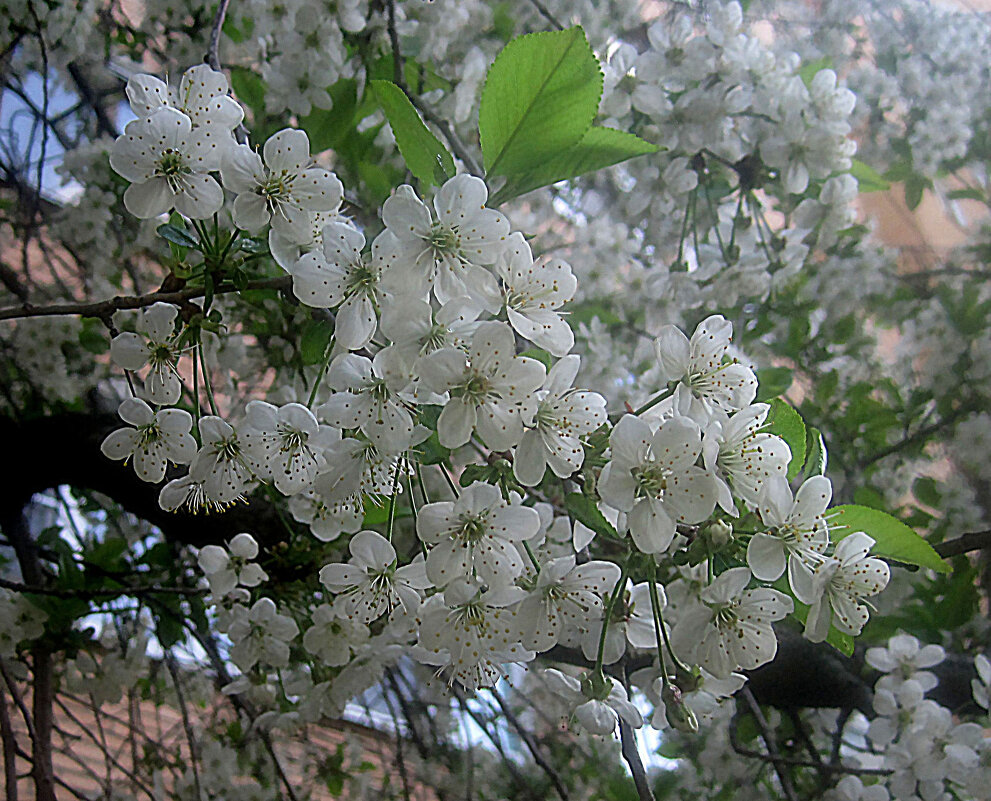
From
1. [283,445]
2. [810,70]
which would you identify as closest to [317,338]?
[283,445]

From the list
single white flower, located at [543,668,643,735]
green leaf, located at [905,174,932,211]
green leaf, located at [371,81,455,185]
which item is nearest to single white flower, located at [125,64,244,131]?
green leaf, located at [371,81,455,185]

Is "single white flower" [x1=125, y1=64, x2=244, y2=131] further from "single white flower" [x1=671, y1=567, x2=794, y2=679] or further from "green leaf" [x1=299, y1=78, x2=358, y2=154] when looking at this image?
"green leaf" [x1=299, y1=78, x2=358, y2=154]

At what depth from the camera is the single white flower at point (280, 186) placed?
63cm

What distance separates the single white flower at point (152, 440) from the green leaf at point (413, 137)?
11.9 inches

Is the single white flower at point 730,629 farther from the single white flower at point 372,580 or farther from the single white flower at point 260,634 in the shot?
the single white flower at point 260,634

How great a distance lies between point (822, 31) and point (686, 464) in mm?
2468

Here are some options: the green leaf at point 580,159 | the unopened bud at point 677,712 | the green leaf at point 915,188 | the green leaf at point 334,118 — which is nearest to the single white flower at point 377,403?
the green leaf at point 580,159

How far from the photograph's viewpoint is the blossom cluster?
0.58 meters

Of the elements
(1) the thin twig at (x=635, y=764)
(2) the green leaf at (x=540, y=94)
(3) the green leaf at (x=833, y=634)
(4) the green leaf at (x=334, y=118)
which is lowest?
(1) the thin twig at (x=635, y=764)

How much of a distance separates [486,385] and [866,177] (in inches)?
44.6

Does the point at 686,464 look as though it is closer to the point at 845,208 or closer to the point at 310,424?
the point at 310,424

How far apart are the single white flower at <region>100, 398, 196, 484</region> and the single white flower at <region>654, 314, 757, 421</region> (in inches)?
16.5

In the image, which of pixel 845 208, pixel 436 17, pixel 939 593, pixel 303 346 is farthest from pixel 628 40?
pixel 303 346

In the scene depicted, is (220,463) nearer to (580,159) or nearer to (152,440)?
(152,440)
